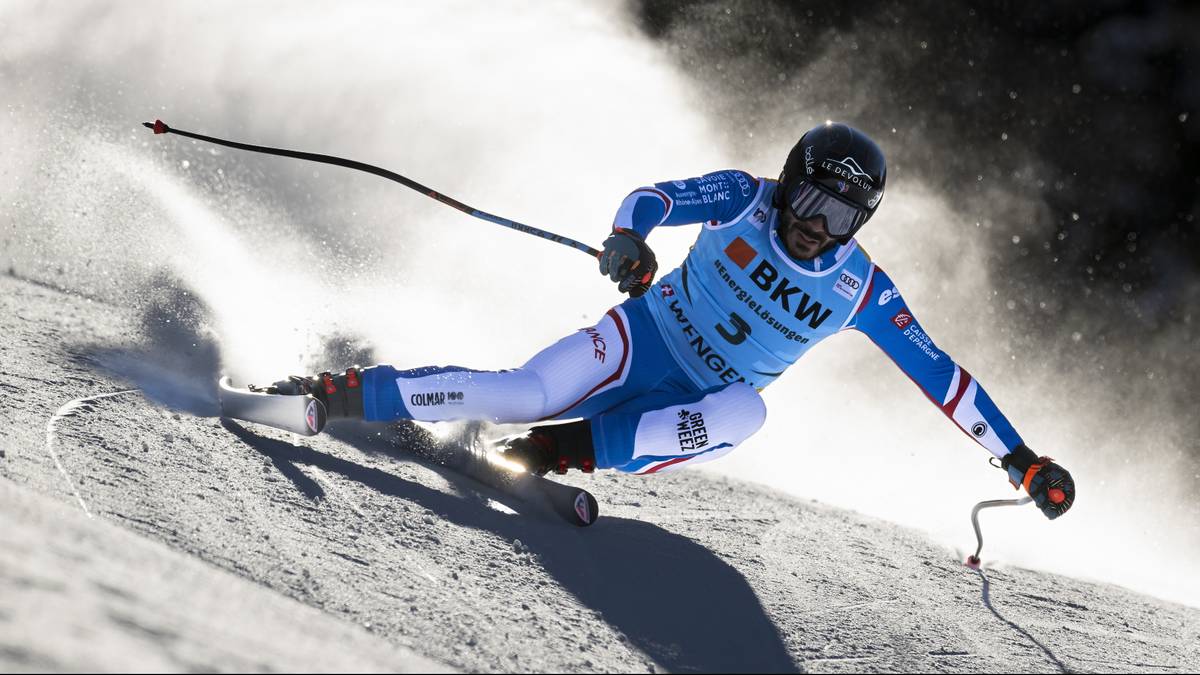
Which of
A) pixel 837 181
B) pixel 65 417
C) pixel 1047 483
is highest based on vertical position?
pixel 837 181

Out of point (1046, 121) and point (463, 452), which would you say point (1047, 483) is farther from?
point (1046, 121)

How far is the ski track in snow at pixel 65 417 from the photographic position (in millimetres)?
3476

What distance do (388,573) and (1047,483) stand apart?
2706 millimetres

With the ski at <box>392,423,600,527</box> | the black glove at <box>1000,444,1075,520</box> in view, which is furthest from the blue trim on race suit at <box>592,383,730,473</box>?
the black glove at <box>1000,444,1075,520</box>

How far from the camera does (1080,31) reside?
13062 mm

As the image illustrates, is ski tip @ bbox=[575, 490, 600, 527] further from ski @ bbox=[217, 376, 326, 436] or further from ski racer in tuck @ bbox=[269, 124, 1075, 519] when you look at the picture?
ski @ bbox=[217, 376, 326, 436]

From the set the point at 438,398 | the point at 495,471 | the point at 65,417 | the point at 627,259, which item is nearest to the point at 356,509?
the point at 438,398

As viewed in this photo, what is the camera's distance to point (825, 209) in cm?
493

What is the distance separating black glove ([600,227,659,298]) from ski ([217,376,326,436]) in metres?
1.25

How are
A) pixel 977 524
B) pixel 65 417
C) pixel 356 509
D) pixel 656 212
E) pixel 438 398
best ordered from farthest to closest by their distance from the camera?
pixel 977 524
pixel 656 212
pixel 438 398
pixel 65 417
pixel 356 509

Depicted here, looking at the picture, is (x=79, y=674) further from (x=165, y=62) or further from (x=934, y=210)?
(x=934, y=210)

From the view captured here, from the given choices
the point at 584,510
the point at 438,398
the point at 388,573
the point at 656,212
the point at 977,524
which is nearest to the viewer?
the point at 388,573

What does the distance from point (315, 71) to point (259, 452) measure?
7.28m

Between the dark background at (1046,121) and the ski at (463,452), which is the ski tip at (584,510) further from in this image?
the dark background at (1046,121)
